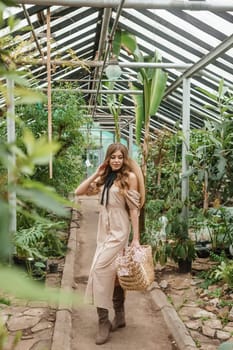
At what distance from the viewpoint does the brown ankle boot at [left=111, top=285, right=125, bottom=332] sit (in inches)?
151

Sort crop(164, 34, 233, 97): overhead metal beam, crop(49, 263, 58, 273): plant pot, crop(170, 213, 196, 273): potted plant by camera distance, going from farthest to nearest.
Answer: crop(49, 263, 58, 273): plant pot, crop(170, 213, 196, 273): potted plant, crop(164, 34, 233, 97): overhead metal beam

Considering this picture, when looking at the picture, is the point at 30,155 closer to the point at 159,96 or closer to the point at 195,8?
the point at 195,8

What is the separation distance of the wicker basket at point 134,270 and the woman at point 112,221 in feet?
0.39

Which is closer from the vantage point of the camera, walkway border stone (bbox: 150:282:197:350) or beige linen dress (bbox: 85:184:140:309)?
walkway border stone (bbox: 150:282:197:350)

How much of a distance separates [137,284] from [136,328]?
2.30 feet

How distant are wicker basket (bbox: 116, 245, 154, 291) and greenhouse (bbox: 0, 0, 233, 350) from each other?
0.09ft

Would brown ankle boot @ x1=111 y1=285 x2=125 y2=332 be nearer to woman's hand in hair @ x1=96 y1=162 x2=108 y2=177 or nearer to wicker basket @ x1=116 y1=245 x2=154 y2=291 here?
wicker basket @ x1=116 y1=245 x2=154 y2=291

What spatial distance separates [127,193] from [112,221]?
244 millimetres

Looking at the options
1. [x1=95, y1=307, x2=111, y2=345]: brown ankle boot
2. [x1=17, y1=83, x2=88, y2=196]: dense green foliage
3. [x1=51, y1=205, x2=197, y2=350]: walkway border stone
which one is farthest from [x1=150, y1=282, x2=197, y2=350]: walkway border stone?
[x1=17, y1=83, x2=88, y2=196]: dense green foliage

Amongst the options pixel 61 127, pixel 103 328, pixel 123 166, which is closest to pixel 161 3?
pixel 123 166

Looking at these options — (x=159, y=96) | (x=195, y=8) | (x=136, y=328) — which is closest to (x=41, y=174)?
(x=159, y=96)

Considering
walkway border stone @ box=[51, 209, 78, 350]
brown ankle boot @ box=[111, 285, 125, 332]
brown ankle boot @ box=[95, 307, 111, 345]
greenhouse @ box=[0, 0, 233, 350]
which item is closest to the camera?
walkway border stone @ box=[51, 209, 78, 350]

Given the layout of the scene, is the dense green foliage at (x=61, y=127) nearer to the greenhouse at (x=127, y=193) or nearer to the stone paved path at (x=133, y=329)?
the greenhouse at (x=127, y=193)

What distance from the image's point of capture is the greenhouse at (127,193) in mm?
3549
